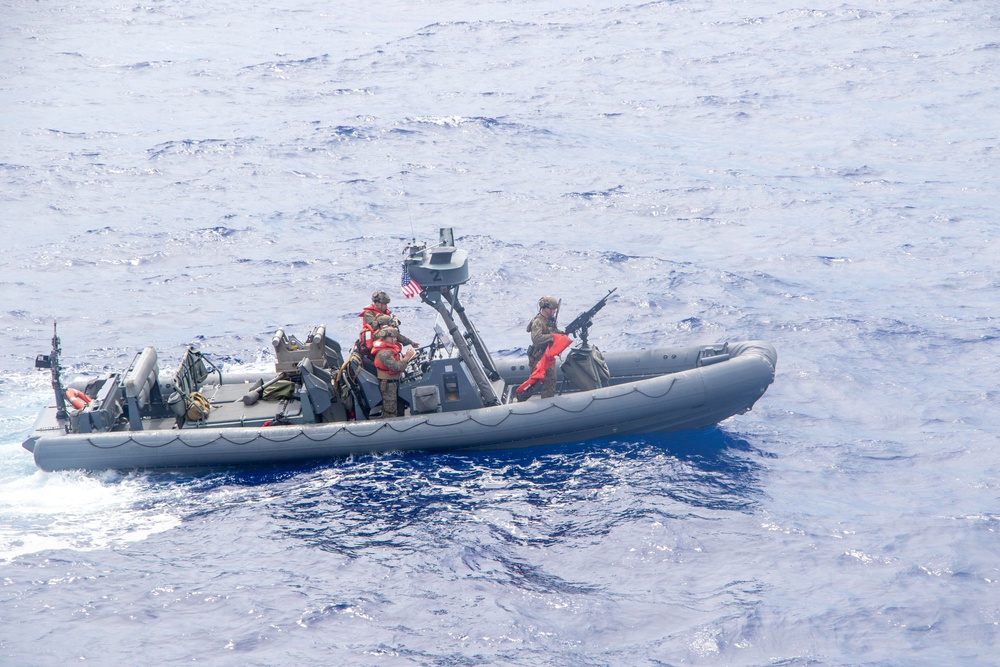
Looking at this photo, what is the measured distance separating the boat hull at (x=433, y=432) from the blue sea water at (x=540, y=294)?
0.26 metres

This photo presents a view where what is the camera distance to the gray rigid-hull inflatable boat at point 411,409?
14648 mm

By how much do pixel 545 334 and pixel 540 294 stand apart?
646cm

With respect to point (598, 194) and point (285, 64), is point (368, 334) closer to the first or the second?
point (598, 194)

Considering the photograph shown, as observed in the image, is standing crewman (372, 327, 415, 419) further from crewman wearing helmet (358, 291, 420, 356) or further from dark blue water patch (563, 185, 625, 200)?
dark blue water patch (563, 185, 625, 200)

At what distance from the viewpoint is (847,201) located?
83.0ft

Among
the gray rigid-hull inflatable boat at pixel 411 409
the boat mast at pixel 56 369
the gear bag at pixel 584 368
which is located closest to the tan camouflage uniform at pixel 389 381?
the gray rigid-hull inflatable boat at pixel 411 409

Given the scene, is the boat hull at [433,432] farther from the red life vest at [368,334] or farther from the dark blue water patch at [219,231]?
the dark blue water patch at [219,231]

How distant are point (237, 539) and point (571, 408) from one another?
179 inches

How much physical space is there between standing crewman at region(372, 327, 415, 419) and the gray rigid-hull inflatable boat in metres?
0.17

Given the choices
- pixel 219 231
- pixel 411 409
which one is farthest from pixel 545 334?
pixel 219 231

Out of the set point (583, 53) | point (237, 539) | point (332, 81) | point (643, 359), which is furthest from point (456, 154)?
point (237, 539)

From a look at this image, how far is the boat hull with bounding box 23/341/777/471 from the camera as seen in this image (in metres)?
14.6

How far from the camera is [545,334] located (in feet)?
48.7

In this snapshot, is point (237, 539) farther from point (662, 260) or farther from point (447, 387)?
point (662, 260)
